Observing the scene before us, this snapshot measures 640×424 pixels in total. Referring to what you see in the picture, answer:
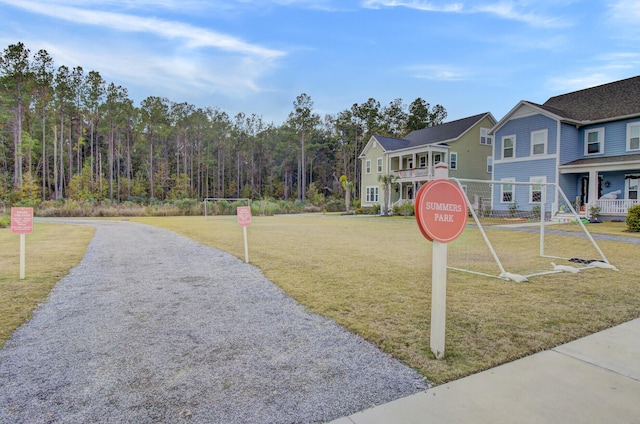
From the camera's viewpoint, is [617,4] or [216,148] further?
[216,148]

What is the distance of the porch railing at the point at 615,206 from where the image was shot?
664 inches

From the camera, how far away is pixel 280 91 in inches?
1962

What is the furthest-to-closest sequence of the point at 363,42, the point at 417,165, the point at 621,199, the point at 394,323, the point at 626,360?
1. the point at 417,165
2. the point at 621,199
3. the point at 363,42
4. the point at 394,323
5. the point at 626,360

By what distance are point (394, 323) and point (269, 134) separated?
58.5 metres

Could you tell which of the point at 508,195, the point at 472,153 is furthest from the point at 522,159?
the point at 472,153

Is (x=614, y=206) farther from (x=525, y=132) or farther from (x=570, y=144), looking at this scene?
(x=525, y=132)

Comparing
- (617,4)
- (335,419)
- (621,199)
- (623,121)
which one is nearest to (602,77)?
(623,121)

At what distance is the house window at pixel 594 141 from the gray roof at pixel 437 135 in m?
10.00

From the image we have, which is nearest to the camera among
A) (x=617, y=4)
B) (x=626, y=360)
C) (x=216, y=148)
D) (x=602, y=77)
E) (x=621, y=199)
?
(x=626, y=360)

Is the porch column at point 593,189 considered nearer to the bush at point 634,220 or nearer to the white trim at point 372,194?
the bush at point 634,220

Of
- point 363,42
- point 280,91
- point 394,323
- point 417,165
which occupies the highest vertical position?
point 280,91

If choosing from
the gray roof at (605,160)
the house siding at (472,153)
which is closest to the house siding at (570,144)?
the gray roof at (605,160)

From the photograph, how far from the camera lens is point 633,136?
1738cm

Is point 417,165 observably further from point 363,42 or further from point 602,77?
point 363,42
